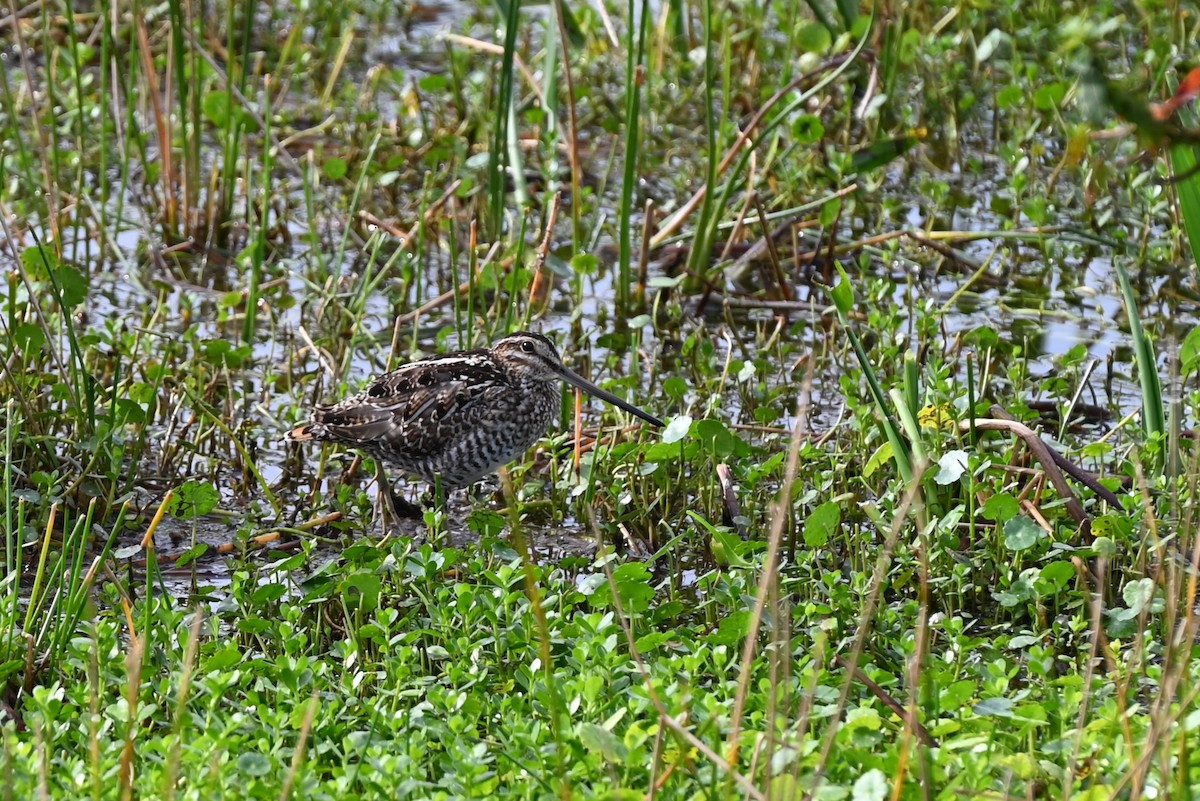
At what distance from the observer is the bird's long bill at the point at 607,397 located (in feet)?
16.3

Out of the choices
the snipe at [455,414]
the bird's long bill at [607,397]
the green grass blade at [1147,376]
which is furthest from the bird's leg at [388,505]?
the green grass blade at [1147,376]

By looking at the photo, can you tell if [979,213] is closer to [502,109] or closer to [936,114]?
[936,114]

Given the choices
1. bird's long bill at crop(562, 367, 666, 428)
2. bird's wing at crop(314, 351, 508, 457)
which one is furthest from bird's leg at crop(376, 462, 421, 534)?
bird's long bill at crop(562, 367, 666, 428)

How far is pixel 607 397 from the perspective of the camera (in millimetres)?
5086

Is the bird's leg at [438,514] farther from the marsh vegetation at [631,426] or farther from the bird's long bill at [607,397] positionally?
the bird's long bill at [607,397]

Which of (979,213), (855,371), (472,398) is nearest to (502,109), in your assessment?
(472,398)

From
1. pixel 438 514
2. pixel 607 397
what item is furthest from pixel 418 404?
pixel 438 514

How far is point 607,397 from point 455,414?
45 centimetres

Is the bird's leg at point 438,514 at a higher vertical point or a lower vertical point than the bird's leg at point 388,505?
higher

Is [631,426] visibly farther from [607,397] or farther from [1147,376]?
[1147,376]

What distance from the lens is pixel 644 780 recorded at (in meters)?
3.23

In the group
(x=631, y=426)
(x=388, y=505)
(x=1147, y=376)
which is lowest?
(x=388, y=505)

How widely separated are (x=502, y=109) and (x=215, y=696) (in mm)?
2708

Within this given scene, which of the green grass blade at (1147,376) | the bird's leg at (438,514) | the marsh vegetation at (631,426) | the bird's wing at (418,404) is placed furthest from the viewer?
the bird's wing at (418,404)
